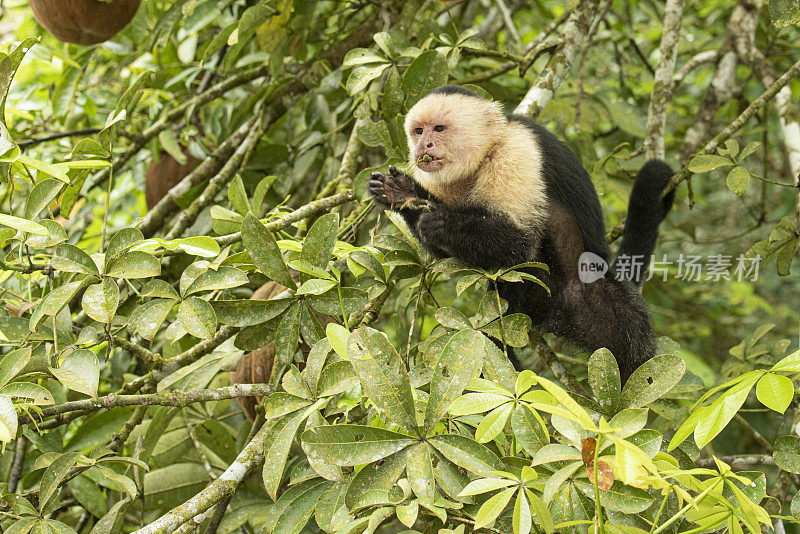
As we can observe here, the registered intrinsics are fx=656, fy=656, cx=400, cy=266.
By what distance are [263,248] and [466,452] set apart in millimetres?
712

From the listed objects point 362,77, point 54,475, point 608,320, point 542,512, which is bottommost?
point 608,320

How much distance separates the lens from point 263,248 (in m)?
1.57

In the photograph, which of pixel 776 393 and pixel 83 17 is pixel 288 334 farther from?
pixel 83 17

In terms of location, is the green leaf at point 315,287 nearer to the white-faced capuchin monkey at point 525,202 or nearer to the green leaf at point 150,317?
the green leaf at point 150,317

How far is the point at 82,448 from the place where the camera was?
7.10ft

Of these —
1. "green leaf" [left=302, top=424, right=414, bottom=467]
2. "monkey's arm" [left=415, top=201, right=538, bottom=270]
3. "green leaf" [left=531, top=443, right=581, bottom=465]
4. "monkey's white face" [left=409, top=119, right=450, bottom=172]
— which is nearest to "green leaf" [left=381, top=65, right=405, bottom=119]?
"monkey's white face" [left=409, top=119, right=450, bottom=172]

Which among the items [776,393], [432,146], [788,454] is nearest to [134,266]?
[432,146]

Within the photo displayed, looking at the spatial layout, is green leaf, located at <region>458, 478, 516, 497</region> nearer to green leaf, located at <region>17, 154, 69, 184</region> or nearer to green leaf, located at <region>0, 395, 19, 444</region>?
green leaf, located at <region>0, 395, 19, 444</region>

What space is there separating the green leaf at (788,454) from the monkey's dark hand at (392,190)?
3.97 ft

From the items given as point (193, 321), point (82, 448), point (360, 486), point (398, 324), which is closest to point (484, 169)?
point (398, 324)

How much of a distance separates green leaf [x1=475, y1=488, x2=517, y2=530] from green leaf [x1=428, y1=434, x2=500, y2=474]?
0.30 ft

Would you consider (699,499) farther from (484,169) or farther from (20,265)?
(20,265)

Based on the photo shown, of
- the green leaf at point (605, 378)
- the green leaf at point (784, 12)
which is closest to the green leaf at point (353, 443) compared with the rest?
the green leaf at point (605, 378)

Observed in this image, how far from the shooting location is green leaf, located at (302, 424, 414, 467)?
1.16 metres
